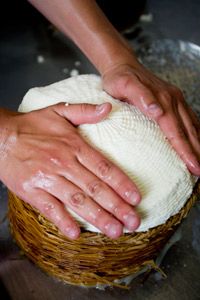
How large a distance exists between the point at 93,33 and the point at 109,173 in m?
0.52

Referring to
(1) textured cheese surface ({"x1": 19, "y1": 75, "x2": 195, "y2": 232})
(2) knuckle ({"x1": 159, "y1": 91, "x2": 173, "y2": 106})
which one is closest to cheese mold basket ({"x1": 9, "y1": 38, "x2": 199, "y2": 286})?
(1) textured cheese surface ({"x1": 19, "y1": 75, "x2": 195, "y2": 232})

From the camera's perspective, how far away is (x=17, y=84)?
1.79 metres

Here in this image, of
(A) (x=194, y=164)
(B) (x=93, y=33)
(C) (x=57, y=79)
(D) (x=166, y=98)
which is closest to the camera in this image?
(A) (x=194, y=164)

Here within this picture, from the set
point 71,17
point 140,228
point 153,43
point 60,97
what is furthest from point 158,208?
point 153,43

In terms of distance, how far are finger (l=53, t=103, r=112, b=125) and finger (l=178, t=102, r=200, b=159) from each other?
10.4 inches

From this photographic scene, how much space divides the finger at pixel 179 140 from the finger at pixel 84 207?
10.4 inches

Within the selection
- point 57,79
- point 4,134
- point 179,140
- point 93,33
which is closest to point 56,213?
point 4,134

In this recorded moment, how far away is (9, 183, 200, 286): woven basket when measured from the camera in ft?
3.41

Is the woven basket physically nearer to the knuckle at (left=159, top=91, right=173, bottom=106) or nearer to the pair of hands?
the pair of hands

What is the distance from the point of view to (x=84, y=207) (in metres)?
0.97

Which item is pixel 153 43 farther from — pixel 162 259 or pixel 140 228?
pixel 140 228

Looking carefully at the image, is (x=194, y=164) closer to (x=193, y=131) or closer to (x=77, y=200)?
(x=193, y=131)

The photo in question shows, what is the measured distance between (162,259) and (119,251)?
382 millimetres

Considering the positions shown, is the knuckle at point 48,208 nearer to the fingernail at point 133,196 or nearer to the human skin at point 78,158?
the human skin at point 78,158
